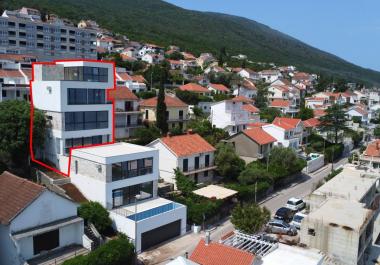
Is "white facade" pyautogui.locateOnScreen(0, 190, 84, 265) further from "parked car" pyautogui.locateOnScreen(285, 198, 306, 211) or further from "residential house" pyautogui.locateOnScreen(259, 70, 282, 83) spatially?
"residential house" pyautogui.locateOnScreen(259, 70, 282, 83)

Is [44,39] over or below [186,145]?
over

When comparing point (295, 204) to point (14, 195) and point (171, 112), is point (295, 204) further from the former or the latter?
point (14, 195)

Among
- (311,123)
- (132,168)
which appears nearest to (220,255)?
(132,168)

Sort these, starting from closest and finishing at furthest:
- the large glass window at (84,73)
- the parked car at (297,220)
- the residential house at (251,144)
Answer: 1. the parked car at (297,220)
2. the large glass window at (84,73)
3. the residential house at (251,144)

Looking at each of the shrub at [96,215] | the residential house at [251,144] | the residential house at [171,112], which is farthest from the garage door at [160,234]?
the residential house at [171,112]

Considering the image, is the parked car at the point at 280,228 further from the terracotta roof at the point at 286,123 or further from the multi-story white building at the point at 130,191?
the terracotta roof at the point at 286,123

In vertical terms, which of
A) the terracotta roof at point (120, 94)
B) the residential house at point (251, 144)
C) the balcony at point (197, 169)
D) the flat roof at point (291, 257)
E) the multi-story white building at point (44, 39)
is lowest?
the flat roof at point (291, 257)
